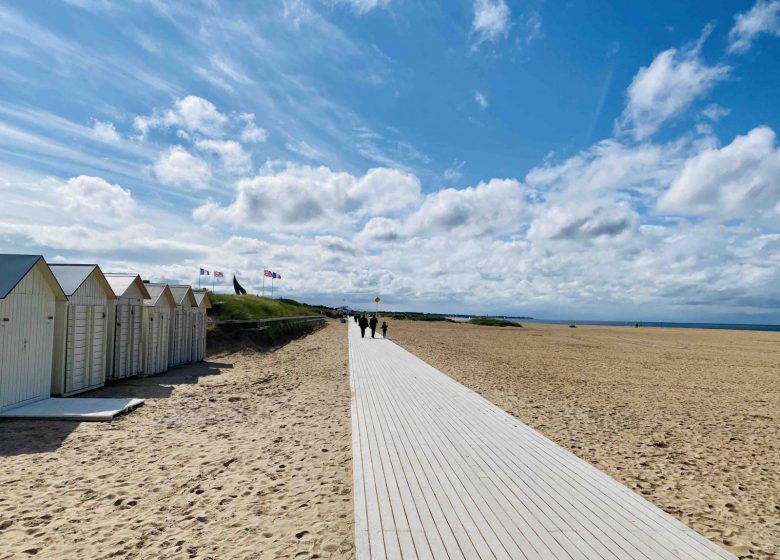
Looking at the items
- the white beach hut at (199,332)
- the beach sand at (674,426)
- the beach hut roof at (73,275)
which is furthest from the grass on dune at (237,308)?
the beach hut roof at (73,275)

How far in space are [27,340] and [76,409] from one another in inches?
71.2

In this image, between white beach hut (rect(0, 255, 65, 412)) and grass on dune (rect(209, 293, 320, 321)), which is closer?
white beach hut (rect(0, 255, 65, 412))

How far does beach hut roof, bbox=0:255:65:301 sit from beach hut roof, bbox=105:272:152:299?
2855 mm

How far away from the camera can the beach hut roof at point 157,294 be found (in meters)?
15.3

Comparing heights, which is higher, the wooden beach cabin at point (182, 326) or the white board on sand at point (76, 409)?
the wooden beach cabin at point (182, 326)

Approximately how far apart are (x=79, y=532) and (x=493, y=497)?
13.8 ft

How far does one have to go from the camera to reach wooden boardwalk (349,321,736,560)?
4.10 metres

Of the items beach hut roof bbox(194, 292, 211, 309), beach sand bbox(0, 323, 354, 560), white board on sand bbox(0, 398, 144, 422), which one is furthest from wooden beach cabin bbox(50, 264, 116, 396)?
beach hut roof bbox(194, 292, 211, 309)

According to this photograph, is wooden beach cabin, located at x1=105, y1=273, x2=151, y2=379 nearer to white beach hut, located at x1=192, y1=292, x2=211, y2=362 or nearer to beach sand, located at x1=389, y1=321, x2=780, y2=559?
white beach hut, located at x1=192, y1=292, x2=211, y2=362

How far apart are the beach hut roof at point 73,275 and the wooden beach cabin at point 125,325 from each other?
2.90 feet

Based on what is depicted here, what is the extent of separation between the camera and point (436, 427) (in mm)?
8195

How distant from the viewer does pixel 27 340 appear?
9586mm

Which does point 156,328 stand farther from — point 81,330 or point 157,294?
point 81,330

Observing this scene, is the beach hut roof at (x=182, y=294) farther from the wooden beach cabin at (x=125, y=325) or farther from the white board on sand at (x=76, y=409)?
the white board on sand at (x=76, y=409)
